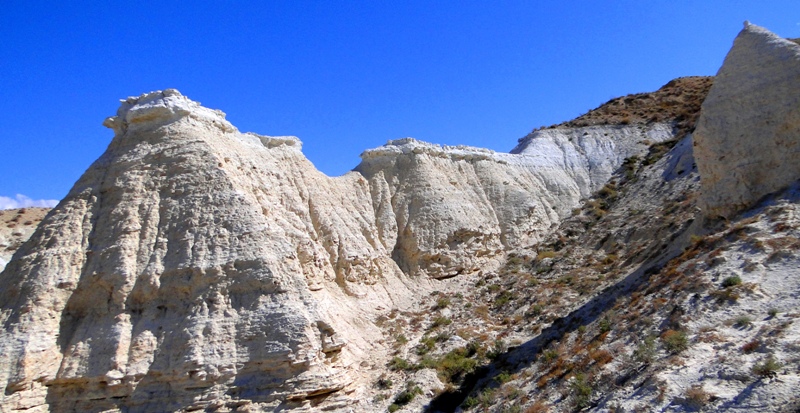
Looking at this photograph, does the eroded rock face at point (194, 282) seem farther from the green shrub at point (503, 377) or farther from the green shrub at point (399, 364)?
the green shrub at point (503, 377)

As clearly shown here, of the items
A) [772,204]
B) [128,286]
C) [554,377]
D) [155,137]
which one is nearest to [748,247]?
[772,204]

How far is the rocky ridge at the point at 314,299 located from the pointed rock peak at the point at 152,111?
0.21 feet

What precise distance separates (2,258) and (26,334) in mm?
21579

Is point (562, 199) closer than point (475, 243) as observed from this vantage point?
No

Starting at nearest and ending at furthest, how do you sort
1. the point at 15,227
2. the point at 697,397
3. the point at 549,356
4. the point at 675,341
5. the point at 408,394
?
the point at 697,397 < the point at 675,341 < the point at 549,356 < the point at 408,394 < the point at 15,227

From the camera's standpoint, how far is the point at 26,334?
1564 cm

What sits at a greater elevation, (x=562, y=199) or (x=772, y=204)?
(x=562, y=199)

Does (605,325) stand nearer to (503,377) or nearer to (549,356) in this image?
(549,356)

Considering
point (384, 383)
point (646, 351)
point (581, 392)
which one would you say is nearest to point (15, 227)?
point (384, 383)

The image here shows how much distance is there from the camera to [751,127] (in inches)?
692

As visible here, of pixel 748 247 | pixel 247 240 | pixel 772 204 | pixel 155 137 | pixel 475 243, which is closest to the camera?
pixel 748 247

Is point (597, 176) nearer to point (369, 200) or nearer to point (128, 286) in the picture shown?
point (369, 200)

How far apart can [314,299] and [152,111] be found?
32.3ft

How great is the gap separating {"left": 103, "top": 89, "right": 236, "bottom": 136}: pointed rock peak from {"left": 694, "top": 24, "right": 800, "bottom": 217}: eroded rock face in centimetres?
1862
